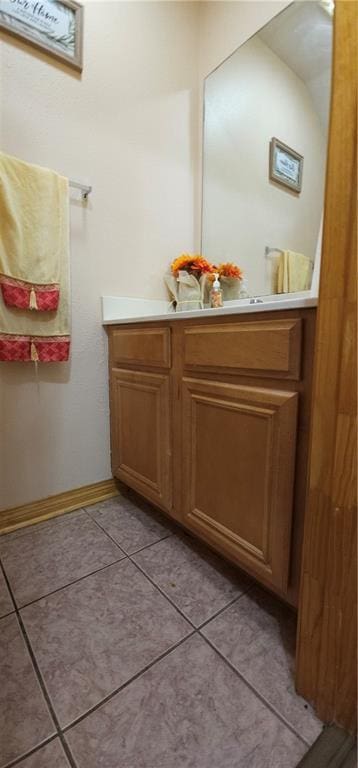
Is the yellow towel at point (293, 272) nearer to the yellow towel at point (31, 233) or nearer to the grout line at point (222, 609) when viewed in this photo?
the yellow towel at point (31, 233)

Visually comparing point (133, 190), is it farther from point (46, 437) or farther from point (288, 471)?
point (288, 471)

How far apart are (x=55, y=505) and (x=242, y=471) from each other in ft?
2.89

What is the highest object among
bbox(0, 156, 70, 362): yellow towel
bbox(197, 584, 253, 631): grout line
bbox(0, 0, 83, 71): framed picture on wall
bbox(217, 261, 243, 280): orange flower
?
bbox(0, 0, 83, 71): framed picture on wall

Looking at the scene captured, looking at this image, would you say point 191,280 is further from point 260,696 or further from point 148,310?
point 260,696

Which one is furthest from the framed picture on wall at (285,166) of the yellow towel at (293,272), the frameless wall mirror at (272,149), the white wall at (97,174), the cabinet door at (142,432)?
the cabinet door at (142,432)

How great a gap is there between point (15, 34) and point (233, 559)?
1.79 m

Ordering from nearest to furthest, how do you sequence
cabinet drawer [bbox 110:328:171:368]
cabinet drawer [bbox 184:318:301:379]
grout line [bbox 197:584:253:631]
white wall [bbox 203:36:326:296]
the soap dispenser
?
cabinet drawer [bbox 184:318:301:379] → grout line [bbox 197:584:253:631] → cabinet drawer [bbox 110:328:171:368] → white wall [bbox 203:36:326:296] → the soap dispenser

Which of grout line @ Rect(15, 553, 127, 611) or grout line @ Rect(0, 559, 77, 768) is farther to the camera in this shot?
grout line @ Rect(15, 553, 127, 611)

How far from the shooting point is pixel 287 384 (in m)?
0.66

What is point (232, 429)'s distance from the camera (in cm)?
79

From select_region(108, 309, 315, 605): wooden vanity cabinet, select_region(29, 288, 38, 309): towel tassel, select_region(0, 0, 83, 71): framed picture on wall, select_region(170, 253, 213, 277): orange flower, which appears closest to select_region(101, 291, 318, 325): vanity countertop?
select_region(108, 309, 315, 605): wooden vanity cabinet

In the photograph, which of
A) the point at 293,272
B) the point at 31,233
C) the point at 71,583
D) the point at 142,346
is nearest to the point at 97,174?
the point at 31,233

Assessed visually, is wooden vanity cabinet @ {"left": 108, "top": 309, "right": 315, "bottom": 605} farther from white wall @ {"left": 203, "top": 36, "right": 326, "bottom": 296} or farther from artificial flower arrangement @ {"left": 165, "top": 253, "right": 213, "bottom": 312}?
white wall @ {"left": 203, "top": 36, "right": 326, "bottom": 296}

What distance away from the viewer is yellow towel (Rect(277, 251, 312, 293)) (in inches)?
45.1
